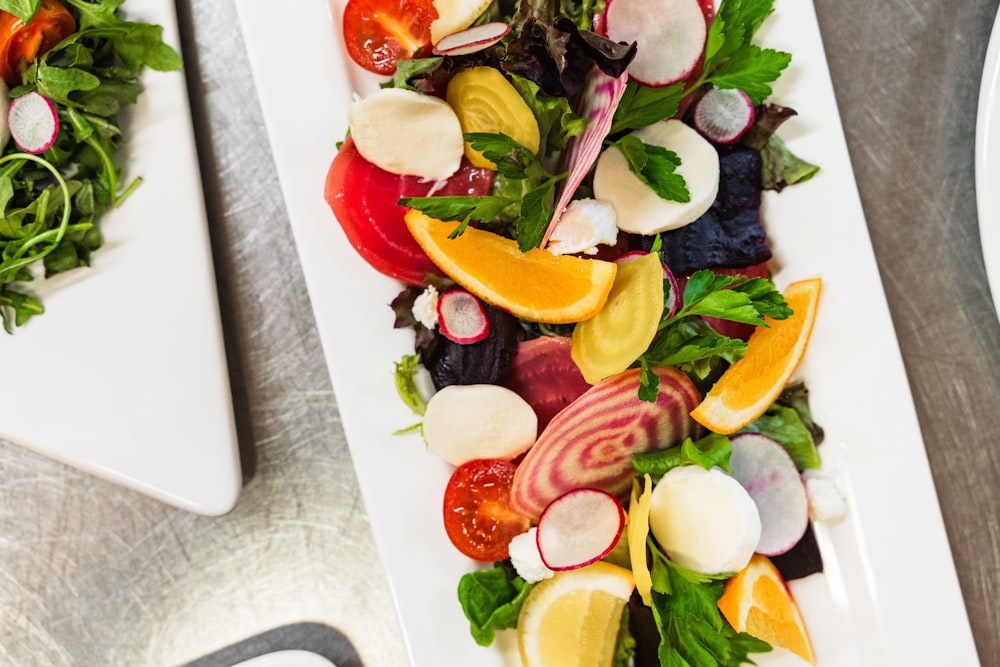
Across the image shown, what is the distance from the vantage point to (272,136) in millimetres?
942

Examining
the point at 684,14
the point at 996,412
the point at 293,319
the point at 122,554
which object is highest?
the point at 684,14

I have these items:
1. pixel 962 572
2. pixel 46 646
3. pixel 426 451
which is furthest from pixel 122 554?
pixel 962 572

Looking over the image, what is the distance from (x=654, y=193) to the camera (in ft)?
3.00

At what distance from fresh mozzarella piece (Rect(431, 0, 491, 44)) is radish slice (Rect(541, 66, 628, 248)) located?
160mm

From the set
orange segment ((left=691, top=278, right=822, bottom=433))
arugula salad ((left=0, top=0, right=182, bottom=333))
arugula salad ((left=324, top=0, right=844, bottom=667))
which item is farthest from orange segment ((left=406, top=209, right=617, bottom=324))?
arugula salad ((left=0, top=0, right=182, bottom=333))

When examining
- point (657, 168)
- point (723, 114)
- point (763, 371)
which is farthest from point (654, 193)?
point (763, 371)

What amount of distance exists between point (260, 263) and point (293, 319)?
102 millimetres

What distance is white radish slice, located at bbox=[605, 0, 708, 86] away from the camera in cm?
90

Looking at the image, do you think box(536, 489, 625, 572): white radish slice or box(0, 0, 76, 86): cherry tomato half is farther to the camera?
box(0, 0, 76, 86): cherry tomato half

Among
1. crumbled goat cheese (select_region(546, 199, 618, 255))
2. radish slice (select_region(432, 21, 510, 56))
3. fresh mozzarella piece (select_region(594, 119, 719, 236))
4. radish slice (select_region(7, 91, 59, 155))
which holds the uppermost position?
radish slice (select_region(432, 21, 510, 56))

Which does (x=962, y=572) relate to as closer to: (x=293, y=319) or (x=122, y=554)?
(x=293, y=319)

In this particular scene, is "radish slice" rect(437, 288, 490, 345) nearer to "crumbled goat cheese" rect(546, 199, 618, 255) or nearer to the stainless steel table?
"crumbled goat cheese" rect(546, 199, 618, 255)

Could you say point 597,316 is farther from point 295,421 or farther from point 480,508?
point 295,421

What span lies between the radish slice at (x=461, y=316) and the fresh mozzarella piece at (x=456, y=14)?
0.32 meters
